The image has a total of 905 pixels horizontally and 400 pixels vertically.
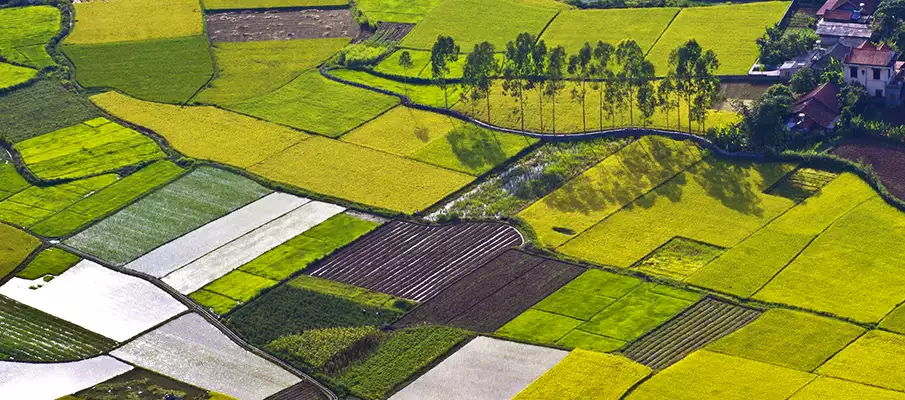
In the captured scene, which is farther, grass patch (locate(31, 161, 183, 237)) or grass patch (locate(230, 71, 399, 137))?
grass patch (locate(230, 71, 399, 137))

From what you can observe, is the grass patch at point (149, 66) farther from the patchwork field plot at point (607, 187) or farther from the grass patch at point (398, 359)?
the grass patch at point (398, 359)

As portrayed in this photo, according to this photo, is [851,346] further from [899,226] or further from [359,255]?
[359,255]

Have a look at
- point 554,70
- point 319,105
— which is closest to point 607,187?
point 554,70

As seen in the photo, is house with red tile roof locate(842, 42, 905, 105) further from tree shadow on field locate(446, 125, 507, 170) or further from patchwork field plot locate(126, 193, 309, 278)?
patchwork field plot locate(126, 193, 309, 278)

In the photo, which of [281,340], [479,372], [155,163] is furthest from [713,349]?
[155,163]

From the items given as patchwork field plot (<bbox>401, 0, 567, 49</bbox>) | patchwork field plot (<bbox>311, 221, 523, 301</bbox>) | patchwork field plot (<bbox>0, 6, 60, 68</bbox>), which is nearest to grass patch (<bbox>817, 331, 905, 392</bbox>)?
patchwork field plot (<bbox>311, 221, 523, 301</bbox>)

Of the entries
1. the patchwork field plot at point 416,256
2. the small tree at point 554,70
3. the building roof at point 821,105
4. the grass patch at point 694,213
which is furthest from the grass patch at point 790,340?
the small tree at point 554,70

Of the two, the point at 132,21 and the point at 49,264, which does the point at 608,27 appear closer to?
the point at 132,21
